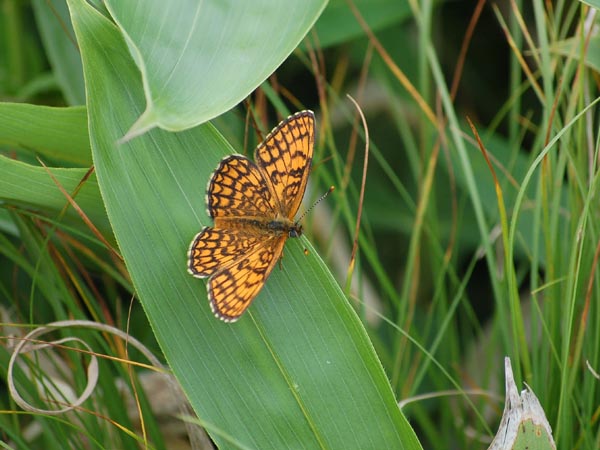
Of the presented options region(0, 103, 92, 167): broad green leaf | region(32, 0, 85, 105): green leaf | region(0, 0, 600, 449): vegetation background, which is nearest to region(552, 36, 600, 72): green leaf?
region(0, 0, 600, 449): vegetation background

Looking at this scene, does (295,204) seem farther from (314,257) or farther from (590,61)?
(590,61)

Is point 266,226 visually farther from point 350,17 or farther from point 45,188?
point 350,17

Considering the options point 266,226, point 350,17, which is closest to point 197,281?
point 266,226

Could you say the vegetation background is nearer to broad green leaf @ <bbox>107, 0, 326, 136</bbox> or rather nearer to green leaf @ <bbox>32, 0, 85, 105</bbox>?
broad green leaf @ <bbox>107, 0, 326, 136</bbox>

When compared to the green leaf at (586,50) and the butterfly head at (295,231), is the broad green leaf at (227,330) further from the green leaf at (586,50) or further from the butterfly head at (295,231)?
the green leaf at (586,50)

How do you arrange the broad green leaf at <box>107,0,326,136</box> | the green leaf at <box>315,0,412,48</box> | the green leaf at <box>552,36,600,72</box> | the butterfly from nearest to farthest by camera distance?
the broad green leaf at <box>107,0,326,136</box> < the butterfly < the green leaf at <box>552,36,600,72</box> < the green leaf at <box>315,0,412,48</box>

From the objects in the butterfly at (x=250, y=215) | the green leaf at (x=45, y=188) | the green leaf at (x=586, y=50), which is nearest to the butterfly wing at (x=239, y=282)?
the butterfly at (x=250, y=215)
